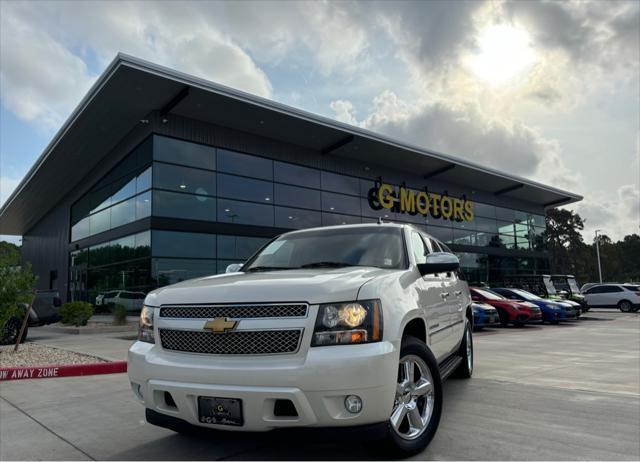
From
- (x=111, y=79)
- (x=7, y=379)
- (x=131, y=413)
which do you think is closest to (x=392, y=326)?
(x=131, y=413)

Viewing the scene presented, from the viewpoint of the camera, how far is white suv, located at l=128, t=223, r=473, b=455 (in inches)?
114

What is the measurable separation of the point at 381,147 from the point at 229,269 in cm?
2217

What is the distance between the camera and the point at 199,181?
21109 mm

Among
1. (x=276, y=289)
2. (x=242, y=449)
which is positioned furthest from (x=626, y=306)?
(x=276, y=289)

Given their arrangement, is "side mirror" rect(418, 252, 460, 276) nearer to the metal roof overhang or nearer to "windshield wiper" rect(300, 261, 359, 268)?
"windshield wiper" rect(300, 261, 359, 268)

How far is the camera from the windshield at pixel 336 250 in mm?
4309

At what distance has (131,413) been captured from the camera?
5.00m

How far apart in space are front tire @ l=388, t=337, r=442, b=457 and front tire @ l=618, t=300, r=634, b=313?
28.8m

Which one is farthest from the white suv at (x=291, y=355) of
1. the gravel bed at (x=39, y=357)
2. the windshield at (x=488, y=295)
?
the windshield at (x=488, y=295)

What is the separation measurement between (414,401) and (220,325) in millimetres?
1525

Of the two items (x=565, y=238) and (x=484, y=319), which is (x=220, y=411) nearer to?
(x=484, y=319)

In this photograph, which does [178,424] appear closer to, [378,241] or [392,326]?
[392,326]

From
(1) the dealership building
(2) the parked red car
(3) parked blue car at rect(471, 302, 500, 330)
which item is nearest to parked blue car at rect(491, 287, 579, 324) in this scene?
(2) the parked red car

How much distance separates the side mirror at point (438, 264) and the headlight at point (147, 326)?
88.4 inches
